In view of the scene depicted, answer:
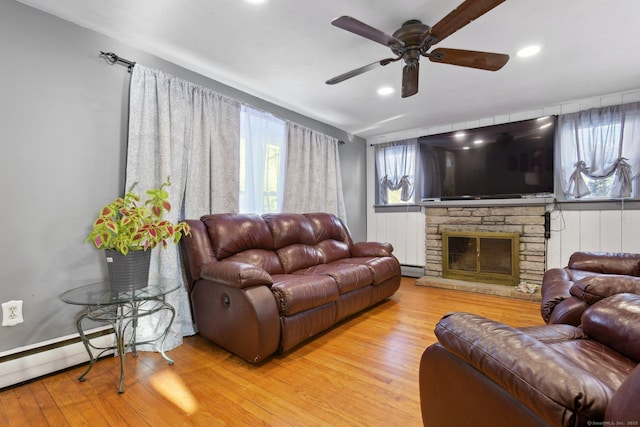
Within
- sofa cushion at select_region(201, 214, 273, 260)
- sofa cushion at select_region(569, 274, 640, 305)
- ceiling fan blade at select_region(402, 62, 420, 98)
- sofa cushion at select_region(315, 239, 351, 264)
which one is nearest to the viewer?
sofa cushion at select_region(569, 274, 640, 305)

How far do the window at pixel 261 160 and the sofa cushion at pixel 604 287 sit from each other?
279 cm

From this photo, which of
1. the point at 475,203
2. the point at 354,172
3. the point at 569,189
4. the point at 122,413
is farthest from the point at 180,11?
the point at 569,189

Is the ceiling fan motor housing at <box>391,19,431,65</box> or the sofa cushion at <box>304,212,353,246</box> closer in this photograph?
the ceiling fan motor housing at <box>391,19,431,65</box>

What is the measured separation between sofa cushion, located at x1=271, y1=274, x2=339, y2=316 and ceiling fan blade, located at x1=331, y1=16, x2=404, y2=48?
169cm

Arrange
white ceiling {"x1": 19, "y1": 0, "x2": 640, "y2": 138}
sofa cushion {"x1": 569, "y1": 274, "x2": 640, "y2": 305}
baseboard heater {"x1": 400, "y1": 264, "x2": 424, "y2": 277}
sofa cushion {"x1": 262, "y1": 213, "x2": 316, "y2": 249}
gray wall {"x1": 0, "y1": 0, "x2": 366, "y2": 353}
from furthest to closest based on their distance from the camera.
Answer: baseboard heater {"x1": 400, "y1": 264, "x2": 424, "y2": 277} < sofa cushion {"x1": 262, "y1": 213, "x2": 316, "y2": 249} < white ceiling {"x1": 19, "y1": 0, "x2": 640, "y2": 138} < gray wall {"x1": 0, "y1": 0, "x2": 366, "y2": 353} < sofa cushion {"x1": 569, "y1": 274, "x2": 640, "y2": 305}

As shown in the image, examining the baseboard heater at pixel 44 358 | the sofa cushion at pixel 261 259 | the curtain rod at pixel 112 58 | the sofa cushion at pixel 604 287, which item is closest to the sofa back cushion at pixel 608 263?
the sofa cushion at pixel 604 287

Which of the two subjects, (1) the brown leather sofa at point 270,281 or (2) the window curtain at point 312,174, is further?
(2) the window curtain at point 312,174

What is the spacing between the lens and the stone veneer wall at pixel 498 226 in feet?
12.1

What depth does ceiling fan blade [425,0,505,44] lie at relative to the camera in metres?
1.44

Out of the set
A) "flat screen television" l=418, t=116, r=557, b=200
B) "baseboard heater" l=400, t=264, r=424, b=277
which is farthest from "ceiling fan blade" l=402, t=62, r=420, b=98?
"baseboard heater" l=400, t=264, r=424, b=277

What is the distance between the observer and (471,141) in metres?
4.12

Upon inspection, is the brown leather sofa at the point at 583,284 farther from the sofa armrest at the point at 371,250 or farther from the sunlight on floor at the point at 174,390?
the sunlight on floor at the point at 174,390

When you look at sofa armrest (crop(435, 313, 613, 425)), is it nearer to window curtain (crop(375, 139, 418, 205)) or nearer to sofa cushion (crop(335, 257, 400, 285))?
sofa cushion (crop(335, 257, 400, 285))

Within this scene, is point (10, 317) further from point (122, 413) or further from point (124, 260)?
point (122, 413)
